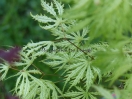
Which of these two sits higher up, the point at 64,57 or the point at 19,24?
the point at 19,24

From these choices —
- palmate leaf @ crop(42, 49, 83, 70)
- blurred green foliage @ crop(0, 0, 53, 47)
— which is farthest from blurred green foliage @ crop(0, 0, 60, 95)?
palmate leaf @ crop(42, 49, 83, 70)

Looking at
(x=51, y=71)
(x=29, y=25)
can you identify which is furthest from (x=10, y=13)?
(x=51, y=71)

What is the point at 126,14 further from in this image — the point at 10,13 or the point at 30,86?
the point at 10,13

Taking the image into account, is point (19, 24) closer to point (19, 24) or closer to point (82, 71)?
point (19, 24)

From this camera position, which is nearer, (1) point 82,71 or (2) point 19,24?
(1) point 82,71

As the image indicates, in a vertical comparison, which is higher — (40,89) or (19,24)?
(19,24)

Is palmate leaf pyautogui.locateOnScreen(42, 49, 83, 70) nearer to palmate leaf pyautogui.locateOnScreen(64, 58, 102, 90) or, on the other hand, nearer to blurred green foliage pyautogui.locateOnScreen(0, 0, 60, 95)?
palmate leaf pyautogui.locateOnScreen(64, 58, 102, 90)

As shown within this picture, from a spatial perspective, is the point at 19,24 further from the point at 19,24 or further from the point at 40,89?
the point at 40,89

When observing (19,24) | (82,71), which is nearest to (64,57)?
(82,71)

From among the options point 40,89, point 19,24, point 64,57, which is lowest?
point 40,89

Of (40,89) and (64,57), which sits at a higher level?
(64,57)

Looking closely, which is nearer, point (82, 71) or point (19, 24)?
point (82, 71)
